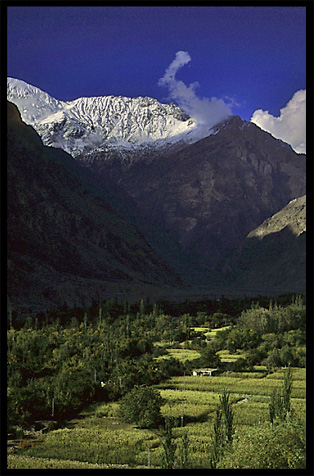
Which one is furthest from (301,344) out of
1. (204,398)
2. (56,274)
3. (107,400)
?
(56,274)

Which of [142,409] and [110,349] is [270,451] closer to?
[142,409]

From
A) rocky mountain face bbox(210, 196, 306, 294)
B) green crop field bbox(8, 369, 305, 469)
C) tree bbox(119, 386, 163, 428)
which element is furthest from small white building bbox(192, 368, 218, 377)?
rocky mountain face bbox(210, 196, 306, 294)

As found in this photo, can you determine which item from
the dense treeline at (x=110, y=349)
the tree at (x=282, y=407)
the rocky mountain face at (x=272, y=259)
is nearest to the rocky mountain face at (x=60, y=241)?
the dense treeline at (x=110, y=349)

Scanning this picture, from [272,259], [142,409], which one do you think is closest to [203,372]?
[142,409]

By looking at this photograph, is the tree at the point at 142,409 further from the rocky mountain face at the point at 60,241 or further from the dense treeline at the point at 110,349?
the rocky mountain face at the point at 60,241

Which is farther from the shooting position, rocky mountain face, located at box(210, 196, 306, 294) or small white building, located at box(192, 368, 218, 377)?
rocky mountain face, located at box(210, 196, 306, 294)

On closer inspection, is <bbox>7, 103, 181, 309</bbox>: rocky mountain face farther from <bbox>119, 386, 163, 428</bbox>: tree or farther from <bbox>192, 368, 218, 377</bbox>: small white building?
<bbox>119, 386, 163, 428</bbox>: tree

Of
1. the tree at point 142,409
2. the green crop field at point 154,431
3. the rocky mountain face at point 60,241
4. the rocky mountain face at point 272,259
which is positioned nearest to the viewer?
the green crop field at point 154,431
